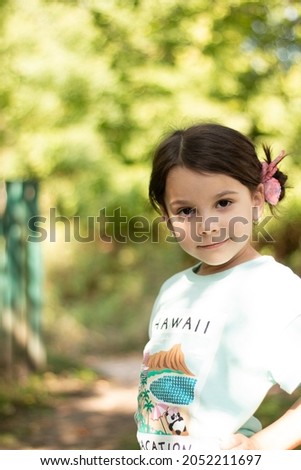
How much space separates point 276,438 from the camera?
142cm

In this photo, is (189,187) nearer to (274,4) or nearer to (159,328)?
(159,328)

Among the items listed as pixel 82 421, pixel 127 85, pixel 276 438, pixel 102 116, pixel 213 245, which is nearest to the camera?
pixel 276 438

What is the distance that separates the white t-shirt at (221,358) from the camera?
58.2 inches

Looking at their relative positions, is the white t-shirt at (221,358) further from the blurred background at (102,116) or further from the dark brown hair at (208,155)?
the blurred background at (102,116)

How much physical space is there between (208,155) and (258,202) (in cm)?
19

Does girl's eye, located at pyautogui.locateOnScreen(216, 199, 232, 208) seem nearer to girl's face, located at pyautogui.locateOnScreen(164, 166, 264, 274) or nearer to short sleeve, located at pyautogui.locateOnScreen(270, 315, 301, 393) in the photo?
girl's face, located at pyautogui.locateOnScreen(164, 166, 264, 274)

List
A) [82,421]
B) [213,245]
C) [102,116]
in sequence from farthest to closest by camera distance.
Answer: [102,116] → [82,421] → [213,245]

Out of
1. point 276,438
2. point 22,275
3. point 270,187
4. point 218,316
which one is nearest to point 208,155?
point 270,187

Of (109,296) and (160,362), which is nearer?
(160,362)

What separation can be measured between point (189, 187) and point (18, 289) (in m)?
5.42

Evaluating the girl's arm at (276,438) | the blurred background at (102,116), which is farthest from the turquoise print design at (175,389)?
the blurred background at (102,116)

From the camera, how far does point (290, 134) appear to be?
712cm

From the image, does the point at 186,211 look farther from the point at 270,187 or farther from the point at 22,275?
the point at 22,275

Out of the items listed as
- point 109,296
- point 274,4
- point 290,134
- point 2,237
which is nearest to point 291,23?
point 274,4
